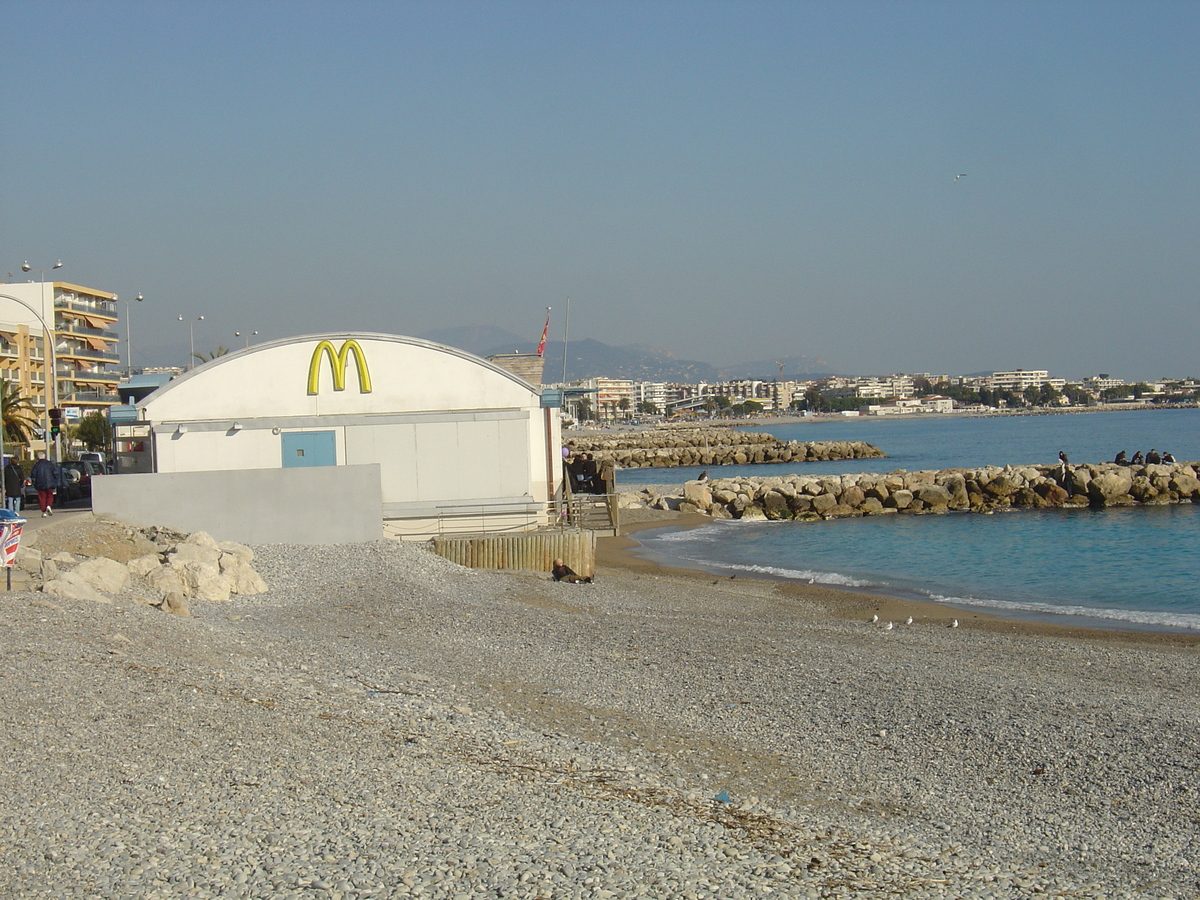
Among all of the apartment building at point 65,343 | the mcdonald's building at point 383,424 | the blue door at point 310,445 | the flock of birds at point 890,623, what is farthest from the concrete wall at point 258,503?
the apartment building at point 65,343

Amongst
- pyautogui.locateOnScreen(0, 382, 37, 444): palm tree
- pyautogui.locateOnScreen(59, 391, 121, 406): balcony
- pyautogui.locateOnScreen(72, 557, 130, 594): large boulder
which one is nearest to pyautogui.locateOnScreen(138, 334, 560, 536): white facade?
pyautogui.locateOnScreen(72, 557, 130, 594): large boulder

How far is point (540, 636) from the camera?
14844 millimetres

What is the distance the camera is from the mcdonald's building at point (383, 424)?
24359mm

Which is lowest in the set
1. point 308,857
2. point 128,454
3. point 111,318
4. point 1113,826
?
point 1113,826

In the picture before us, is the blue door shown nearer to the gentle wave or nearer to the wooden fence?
the wooden fence

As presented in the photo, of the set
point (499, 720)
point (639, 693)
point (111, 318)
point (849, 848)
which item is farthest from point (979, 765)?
point (111, 318)

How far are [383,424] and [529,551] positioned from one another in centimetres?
522

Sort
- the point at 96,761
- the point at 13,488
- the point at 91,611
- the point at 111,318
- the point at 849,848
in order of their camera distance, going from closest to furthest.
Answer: the point at 849,848
the point at 96,761
the point at 91,611
the point at 13,488
the point at 111,318

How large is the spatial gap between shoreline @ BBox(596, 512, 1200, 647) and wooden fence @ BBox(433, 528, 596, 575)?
3.03 metres

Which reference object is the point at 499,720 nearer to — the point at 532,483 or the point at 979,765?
the point at 979,765

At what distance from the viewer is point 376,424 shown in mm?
24438

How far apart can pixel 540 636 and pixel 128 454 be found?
18.7 m

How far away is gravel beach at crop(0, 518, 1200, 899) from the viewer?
20.5 feet

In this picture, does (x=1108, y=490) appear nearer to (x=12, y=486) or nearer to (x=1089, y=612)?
(x=1089, y=612)
